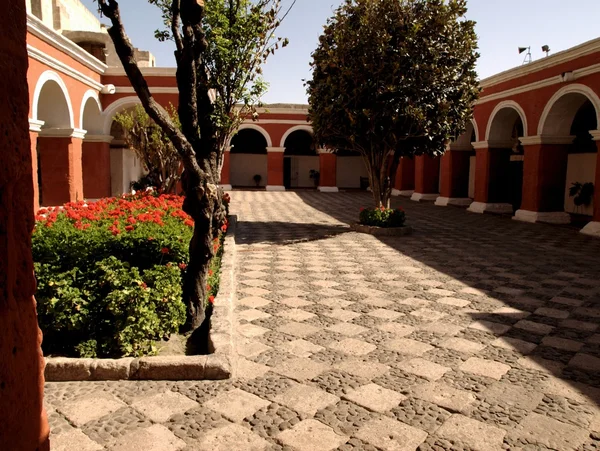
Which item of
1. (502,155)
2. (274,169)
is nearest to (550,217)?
(502,155)

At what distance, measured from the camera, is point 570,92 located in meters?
12.6

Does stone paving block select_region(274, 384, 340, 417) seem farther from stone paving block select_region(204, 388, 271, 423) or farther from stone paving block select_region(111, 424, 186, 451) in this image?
stone paving block select_region(111, 424, 186, 451)

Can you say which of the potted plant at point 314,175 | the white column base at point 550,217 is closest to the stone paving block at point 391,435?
the white column base at point 550,217

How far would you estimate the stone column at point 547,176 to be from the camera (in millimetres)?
13766

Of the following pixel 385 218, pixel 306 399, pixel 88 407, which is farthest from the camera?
pixel 385 218

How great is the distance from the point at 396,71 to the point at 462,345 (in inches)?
306

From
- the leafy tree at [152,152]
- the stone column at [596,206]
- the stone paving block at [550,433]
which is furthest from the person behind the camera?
the leafy tree at [152,152]

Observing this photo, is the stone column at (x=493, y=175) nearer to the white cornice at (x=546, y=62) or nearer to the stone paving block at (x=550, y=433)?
the white cornice at (x=546, y=62)

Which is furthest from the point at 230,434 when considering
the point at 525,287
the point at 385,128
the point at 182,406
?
the point at 385,128

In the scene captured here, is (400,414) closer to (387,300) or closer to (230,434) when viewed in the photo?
(230,434)

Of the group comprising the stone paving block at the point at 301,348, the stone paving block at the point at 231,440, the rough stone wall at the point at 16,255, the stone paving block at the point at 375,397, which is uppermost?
the rough stone wall at the point at 16,255

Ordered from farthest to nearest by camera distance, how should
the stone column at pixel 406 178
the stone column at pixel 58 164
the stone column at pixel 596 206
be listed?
1. the stone column at pixel 406 178
2. the stone column at pixel 58 164
3. the stone column at pixel 596 206

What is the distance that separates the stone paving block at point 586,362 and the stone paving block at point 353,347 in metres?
1.66

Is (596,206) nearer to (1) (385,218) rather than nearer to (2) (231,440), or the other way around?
(1) (385,218)
